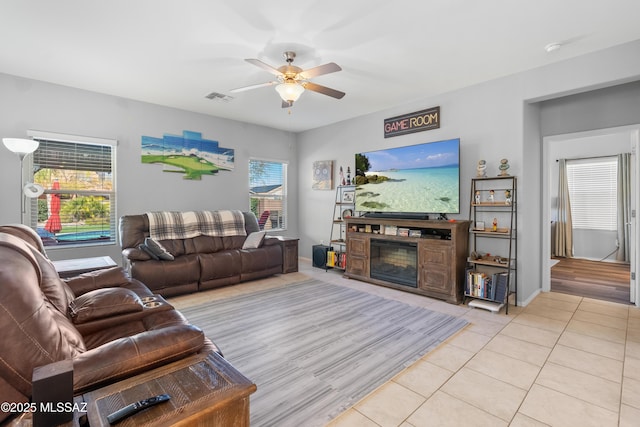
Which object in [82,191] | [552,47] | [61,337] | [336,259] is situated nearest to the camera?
[61,337]

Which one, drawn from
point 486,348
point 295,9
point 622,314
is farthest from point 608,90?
point 295,9

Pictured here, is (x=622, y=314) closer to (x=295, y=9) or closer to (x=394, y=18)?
(x=394, y=18)

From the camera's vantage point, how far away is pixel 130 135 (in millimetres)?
4473

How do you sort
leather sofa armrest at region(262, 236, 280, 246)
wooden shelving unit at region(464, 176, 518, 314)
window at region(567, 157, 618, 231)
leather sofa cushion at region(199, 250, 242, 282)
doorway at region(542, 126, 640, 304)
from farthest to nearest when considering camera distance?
window at region(567, 157, 618, 231) < leather sofa armrest at region(262, 236, 280, 246) < leather sofa cushion at region(199, 250, 242, 282) < doorway at region(542, 126, 640, 304) < wooden shelving unit at region(464, 176, 518, 314)

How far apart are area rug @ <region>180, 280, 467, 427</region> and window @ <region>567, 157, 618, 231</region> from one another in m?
5.22

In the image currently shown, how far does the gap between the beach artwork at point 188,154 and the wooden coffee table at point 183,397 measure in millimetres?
4306

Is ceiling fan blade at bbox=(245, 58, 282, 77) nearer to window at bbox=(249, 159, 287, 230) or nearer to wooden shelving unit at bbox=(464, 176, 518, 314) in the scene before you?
wooden shelving unit at bbox=(464, 176, 518, 314)

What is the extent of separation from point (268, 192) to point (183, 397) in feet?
17.6

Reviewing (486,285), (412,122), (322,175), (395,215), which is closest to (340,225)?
(322,175)

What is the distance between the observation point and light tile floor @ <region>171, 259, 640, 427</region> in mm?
1748

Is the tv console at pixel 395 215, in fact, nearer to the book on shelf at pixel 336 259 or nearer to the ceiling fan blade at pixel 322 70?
the book on shelf at pixel 336 259

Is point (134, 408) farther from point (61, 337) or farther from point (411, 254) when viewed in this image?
point (411, 254)

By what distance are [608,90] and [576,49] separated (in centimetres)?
91

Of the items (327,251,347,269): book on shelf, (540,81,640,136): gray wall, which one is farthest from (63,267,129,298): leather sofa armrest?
(540,81,640,136): gray wall
